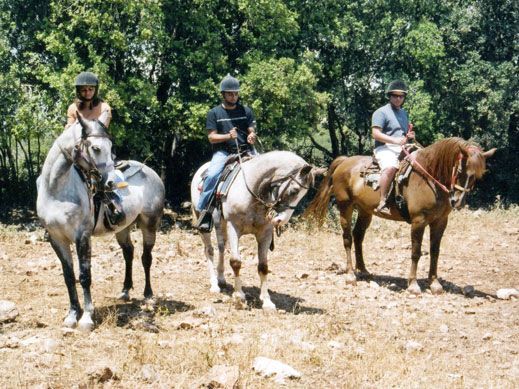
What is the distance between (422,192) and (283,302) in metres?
2.84

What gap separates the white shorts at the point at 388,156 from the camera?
9.95m

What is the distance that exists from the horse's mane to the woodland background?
25.6 feet

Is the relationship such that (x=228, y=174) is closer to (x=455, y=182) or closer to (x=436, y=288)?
(x=455, y=182)

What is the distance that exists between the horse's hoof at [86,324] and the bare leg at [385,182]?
17.2 feet

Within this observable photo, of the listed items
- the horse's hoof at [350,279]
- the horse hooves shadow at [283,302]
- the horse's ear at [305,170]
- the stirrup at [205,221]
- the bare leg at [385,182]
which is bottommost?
the horse's hoof at [350,279]

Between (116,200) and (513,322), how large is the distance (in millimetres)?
5369

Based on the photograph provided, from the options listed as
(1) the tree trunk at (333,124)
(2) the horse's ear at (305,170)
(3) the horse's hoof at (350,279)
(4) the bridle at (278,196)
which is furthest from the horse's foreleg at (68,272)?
(1) the tree trunk at (333,124)

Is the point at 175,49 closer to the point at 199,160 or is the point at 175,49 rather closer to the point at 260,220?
the point at 199,160

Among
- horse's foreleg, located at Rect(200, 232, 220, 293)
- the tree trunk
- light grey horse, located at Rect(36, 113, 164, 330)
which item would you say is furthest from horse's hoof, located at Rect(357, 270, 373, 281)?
the tree trunk

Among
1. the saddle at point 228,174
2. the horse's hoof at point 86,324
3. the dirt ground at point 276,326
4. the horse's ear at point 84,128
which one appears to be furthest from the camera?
the saddle at point 228,174

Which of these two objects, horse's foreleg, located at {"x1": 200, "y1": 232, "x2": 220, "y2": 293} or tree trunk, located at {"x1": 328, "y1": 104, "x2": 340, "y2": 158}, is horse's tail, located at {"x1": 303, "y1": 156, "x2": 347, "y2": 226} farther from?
tree trunk, located at {"x1": 328, "y1": 104, "x2": 340, "y2": 158}

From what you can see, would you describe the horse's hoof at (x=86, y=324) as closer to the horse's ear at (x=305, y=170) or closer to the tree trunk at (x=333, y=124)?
the horse's ear at (x=305, y=170)

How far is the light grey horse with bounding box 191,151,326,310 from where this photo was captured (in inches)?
296

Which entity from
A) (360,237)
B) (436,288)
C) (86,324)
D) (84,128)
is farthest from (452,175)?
(86,324)
